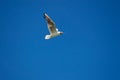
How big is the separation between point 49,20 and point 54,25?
0.28m

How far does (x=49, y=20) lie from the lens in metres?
15.0

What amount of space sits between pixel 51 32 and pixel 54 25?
0.30 metres

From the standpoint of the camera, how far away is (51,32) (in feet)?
49.8

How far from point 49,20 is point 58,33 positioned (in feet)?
2.08

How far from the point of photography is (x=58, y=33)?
15250mm

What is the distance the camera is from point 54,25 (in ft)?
49.5

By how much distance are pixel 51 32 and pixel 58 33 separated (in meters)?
0.27

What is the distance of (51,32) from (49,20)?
49 cm
